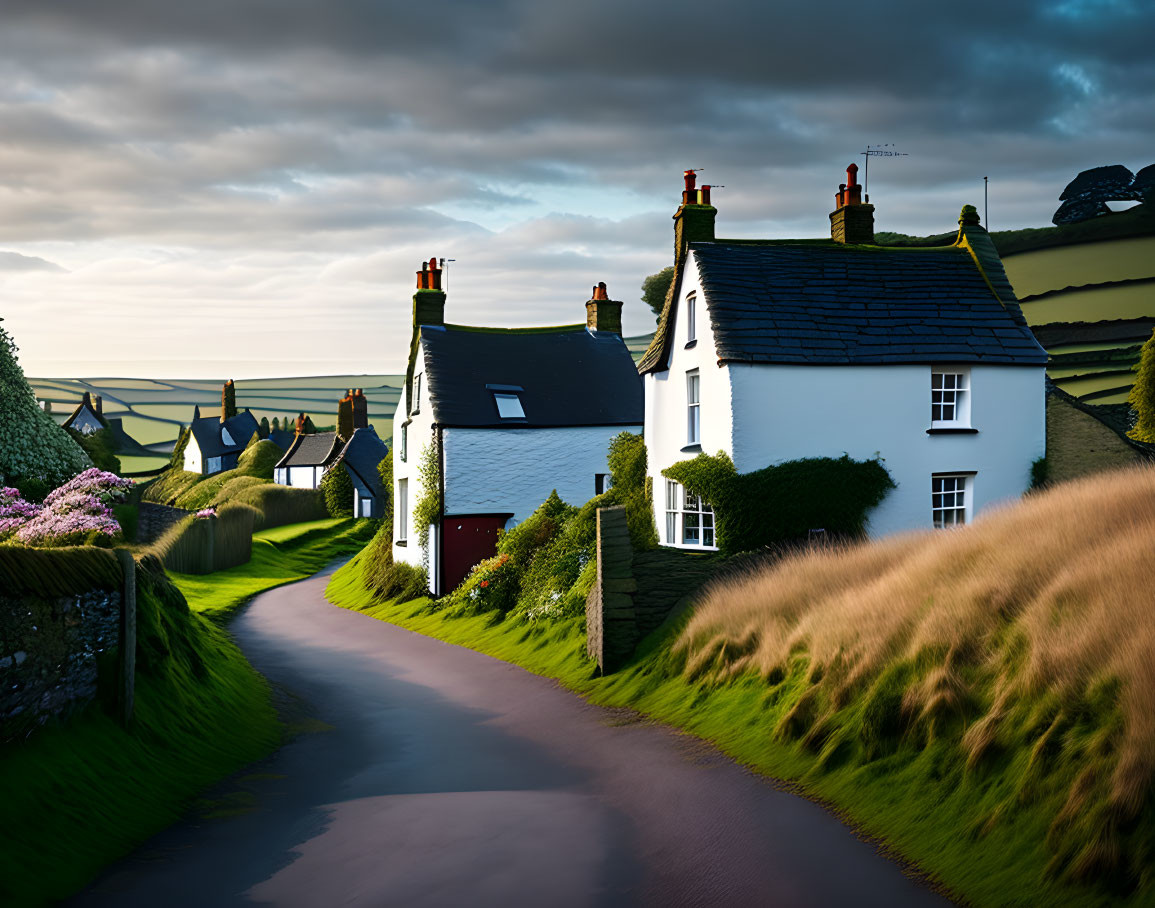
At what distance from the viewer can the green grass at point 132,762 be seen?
988 cm

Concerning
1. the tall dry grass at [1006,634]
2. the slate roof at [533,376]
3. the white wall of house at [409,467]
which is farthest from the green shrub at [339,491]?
the tall dry grass at [1006,634]

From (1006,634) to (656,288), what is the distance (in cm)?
6087

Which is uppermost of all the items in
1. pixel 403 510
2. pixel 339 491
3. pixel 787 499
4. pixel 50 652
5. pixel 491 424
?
pixel 491 424

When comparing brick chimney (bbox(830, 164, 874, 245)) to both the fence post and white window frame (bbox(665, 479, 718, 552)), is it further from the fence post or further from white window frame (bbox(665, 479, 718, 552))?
the fence post

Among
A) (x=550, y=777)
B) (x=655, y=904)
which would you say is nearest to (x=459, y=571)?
(x=550, y=777)

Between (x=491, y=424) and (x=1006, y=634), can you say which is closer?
(x=1006, y=634)

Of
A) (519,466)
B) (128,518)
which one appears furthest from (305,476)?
(519,466)

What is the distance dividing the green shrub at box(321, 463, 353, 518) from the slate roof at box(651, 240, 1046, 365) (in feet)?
166

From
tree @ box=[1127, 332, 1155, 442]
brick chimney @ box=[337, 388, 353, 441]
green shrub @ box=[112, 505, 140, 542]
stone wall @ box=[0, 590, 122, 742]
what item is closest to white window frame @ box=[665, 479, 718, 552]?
stone wall @ box=[0, 590, 122, 742]

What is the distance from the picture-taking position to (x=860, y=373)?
25766 millimetres

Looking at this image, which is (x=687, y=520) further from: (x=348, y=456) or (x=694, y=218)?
(x=348, y=456)

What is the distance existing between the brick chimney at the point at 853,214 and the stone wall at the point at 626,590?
1395 cm

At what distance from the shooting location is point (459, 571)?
3659cm

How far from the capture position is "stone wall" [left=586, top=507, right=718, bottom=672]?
781 inches
